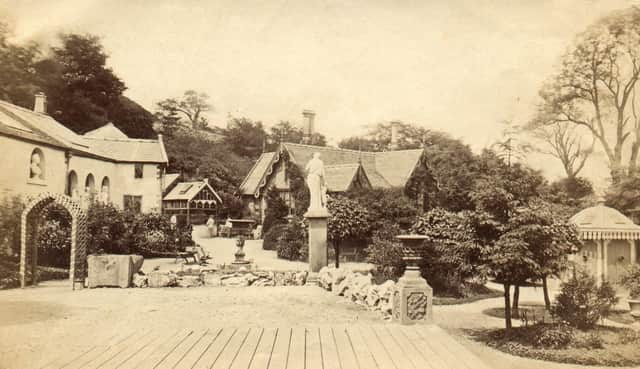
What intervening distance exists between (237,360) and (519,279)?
528 centimetres

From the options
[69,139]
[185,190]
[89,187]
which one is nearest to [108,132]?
[89,187]

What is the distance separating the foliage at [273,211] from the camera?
15924 millimetres

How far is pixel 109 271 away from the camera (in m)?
9.27

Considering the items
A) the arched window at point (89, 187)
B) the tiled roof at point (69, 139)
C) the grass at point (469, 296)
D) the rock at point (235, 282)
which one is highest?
the tiled roof at point (69, 139)

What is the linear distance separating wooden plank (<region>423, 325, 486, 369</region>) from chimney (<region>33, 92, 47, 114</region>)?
17.8ft

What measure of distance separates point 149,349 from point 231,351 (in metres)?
0.65

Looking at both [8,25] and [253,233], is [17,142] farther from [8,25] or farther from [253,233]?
[253,233]

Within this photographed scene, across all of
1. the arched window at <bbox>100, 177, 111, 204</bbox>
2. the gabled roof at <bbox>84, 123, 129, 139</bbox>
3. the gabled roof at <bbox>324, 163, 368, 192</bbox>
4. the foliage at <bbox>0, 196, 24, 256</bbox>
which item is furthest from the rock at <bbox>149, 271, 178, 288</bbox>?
the gabled roof at <bbox>324, 163, 368, 192</bbox>

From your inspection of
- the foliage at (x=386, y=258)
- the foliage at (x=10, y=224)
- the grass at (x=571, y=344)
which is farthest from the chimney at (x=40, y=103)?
the foliage at (x=386, y=258)

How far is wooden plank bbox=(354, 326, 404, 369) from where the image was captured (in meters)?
3.77

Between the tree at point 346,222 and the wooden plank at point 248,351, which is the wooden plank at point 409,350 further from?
the tree at point 346,222

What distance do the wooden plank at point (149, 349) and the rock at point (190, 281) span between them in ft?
17.6

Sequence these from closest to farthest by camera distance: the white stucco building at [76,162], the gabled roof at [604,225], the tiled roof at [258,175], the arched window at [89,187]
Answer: the white stucco building at [76,162]
the gabled roof at [604,225]
the arched window at [89,187]
the tiled roof at [258,175]

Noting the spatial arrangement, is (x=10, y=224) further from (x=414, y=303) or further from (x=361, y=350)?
(x=414, y=303)
